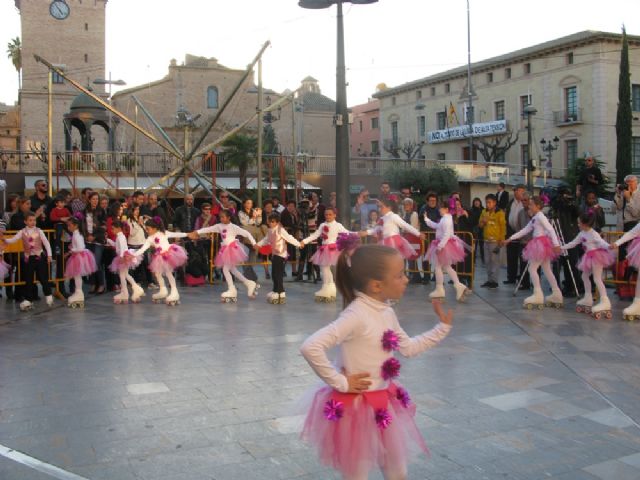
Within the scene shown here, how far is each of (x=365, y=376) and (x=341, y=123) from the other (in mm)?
10520

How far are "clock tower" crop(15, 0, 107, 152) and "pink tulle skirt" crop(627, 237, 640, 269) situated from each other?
50.2 metres

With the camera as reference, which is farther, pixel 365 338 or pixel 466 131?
pixel 466 131

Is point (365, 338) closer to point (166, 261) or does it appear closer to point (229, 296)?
point (229, 296)

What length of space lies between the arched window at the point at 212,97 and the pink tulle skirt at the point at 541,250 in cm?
5070

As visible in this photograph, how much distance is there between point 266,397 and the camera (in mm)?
6465

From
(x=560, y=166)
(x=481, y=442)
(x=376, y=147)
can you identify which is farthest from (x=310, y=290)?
(x=376, y=147)

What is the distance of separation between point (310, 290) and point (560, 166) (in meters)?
44.7

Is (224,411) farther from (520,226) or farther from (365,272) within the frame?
(520,226)

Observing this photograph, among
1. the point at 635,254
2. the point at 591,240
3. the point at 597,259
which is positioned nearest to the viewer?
the point at 635,254

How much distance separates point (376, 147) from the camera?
249 ft

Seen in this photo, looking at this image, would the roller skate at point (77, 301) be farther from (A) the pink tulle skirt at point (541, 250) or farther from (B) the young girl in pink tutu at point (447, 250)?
(A) the pink tulle skirt at point (541, 250)

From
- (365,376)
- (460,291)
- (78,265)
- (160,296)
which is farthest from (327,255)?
(365,376)

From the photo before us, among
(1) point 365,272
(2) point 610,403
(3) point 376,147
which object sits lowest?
(2) point 610,403

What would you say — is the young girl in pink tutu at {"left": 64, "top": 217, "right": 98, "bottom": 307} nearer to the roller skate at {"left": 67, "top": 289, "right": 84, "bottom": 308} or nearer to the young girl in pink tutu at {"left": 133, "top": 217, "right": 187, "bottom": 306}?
the roller skate at {"left": 67, "top": 289, "right": 84, "bottom": 308}
